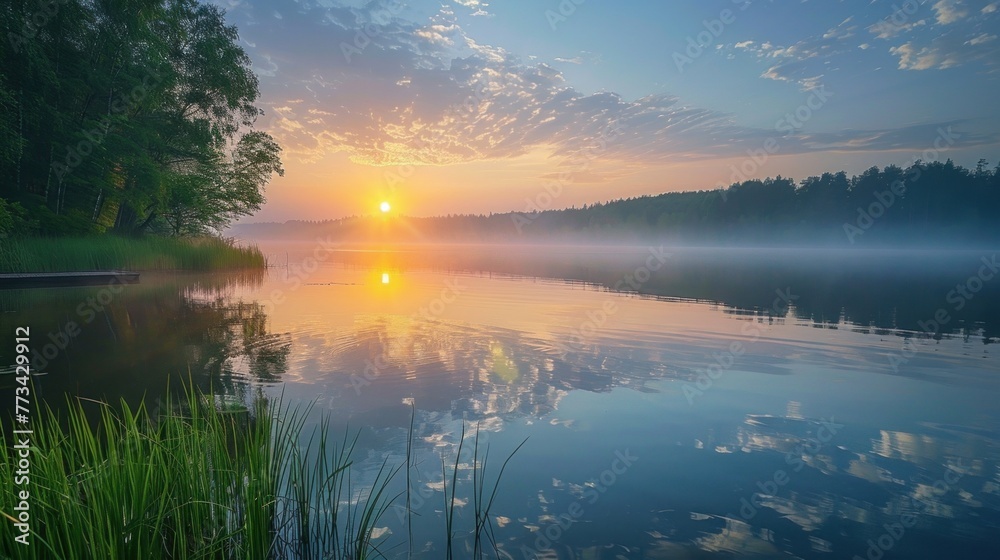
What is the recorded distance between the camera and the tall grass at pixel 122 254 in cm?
2228

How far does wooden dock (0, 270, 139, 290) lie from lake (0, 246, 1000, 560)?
1.07 meters

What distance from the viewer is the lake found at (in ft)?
16.0

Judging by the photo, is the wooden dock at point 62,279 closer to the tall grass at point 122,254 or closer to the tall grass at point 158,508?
the tall grass at point 122,254

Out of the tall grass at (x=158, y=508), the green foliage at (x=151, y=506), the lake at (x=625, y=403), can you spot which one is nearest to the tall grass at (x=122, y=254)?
the lake at (x=625, y=403)

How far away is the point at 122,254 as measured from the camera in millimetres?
28625

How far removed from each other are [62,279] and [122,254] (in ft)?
23.0

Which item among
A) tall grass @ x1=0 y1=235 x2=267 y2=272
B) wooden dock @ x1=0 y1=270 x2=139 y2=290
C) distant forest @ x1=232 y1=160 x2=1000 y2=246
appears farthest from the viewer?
distant forest @ x1=232 y1=160 x2=1000 y2=246

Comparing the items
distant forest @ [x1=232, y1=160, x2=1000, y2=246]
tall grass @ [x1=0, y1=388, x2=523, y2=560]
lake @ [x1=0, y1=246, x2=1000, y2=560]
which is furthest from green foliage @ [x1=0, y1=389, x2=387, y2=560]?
distant forest @ [x1=232, y1=160, x2=1000, y2=246]

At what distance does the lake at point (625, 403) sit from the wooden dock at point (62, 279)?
42.0 inches

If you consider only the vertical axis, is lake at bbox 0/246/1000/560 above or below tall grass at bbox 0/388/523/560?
below

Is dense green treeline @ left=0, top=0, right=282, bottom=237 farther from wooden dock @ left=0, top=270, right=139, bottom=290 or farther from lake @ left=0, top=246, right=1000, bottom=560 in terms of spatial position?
lake @ left=0, top=246, right=1000, bottom=560

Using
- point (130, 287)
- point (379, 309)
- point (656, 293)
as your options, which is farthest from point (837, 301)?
point (130, 287)

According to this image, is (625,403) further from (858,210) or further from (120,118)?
(858,210)

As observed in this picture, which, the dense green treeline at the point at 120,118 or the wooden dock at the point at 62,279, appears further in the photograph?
the dense green treeline at the point at 120,118
